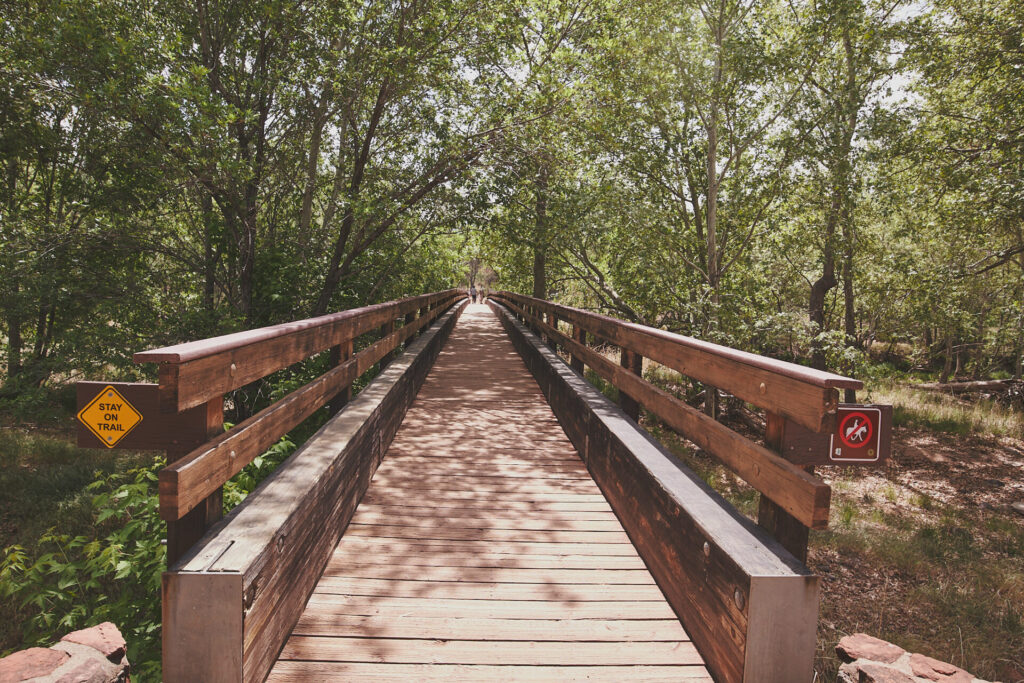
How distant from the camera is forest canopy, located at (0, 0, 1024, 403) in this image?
8.12 meters

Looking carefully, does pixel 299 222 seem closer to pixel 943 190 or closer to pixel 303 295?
pixel 303 295

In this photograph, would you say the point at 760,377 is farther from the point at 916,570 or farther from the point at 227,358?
the point at 916,570

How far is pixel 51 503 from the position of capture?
7590 millimetres

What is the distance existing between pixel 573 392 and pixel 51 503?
7.37 metres

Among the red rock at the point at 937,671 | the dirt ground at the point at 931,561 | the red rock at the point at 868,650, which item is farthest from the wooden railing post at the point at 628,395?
the dirt ground at the point at 931,561

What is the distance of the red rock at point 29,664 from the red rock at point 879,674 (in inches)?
101

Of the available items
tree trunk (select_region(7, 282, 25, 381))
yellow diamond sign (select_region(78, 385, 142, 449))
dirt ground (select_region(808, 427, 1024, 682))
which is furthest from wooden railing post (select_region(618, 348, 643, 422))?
tree trunk (select_region(7, 282, 25, 381))

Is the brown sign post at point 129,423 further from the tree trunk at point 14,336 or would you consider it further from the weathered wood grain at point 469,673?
the tree trunk at point 14,336

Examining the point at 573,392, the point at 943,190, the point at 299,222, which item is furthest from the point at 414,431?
the point at 943,190

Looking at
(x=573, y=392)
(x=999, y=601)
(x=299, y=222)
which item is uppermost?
(x=299, y=222)

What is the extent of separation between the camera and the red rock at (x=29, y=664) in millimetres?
1672

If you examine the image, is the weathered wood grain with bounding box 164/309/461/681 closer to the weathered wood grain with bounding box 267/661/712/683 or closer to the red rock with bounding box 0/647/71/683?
the weathered wood grain with bounding box 267/661/712/683

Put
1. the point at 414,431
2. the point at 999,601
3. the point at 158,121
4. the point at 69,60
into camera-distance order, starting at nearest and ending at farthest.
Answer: the point at 414,431
the point at 999,601
the point at 69,60
the point at 158,121

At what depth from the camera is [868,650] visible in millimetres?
2082
